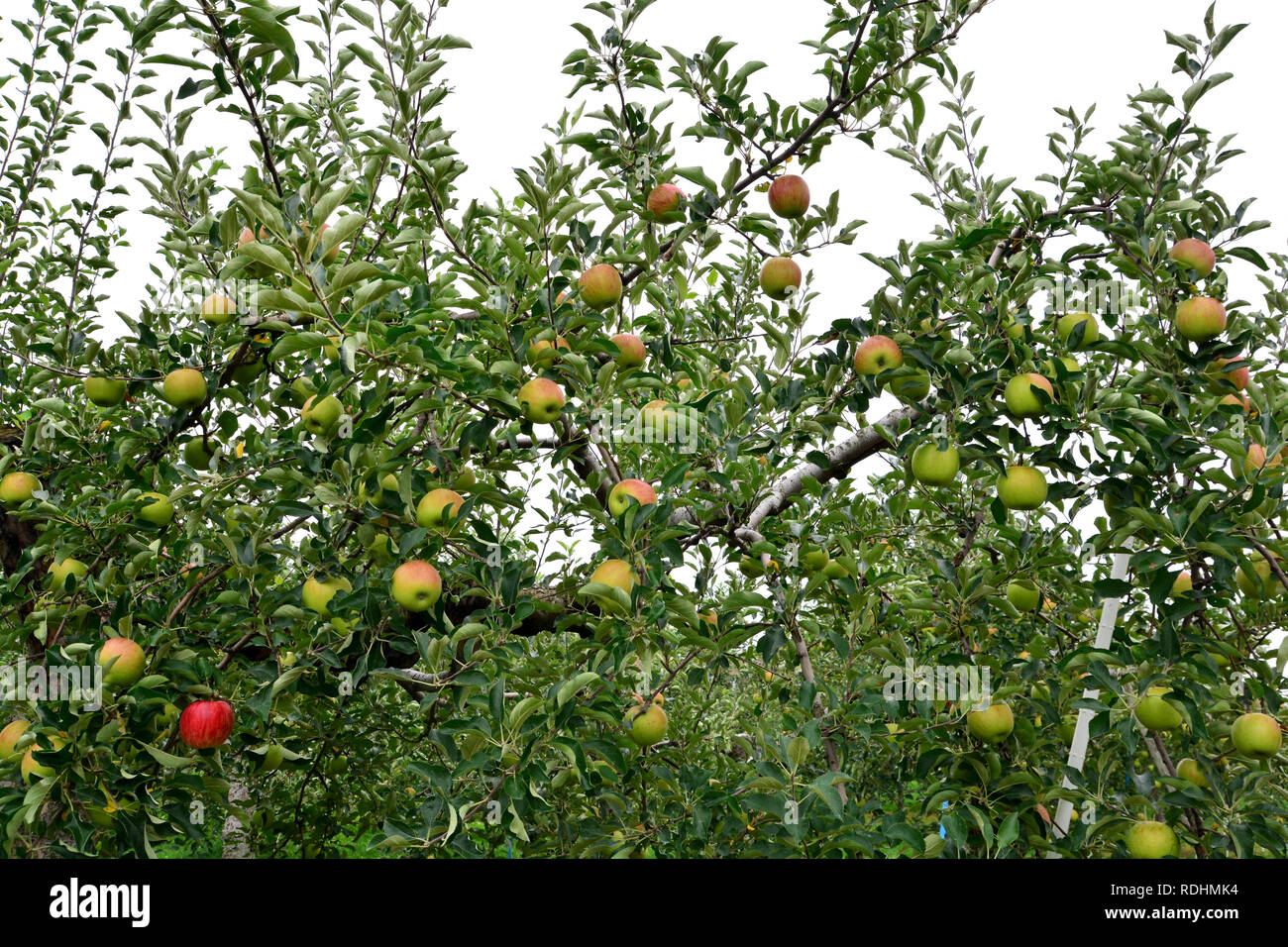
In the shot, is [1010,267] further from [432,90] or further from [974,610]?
[432,90]

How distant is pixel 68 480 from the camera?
10.5 feet

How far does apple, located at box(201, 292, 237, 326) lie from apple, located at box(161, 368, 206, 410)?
0.82 feet

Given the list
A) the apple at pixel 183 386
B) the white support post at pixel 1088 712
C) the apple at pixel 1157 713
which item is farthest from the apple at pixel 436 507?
the apple at pixel 1157 713

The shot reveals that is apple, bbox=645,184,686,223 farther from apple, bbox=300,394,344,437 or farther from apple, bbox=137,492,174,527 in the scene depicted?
apple, bbox=137,492,174,527

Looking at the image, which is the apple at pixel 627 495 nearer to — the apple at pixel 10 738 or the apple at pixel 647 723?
the apple at pixel 647 723

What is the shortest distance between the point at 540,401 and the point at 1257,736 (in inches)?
82.3

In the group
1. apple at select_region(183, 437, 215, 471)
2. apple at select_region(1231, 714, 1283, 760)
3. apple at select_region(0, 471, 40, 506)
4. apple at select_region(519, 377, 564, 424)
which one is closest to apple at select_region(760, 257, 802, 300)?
apple at select_region(519, 377, 564, 424)

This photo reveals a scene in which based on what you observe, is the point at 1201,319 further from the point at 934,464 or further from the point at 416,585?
the point at 416,585

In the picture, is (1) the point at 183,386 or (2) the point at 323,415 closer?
(2) the point at 323,415

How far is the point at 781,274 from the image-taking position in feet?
10.2

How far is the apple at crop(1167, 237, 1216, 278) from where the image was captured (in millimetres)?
2574

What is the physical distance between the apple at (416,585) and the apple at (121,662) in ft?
2.68

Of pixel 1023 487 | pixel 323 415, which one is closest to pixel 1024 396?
pixel 1023 487

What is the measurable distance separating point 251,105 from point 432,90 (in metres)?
0.49
